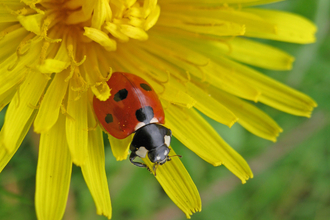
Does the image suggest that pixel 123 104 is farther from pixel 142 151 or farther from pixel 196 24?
pixel 196 24

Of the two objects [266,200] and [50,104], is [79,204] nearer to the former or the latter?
[50,104]

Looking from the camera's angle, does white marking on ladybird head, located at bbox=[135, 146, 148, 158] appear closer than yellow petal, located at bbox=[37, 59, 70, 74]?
No

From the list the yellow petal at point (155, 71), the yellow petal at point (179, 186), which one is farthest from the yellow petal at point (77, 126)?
A: the yellow petal at point (179, 186)

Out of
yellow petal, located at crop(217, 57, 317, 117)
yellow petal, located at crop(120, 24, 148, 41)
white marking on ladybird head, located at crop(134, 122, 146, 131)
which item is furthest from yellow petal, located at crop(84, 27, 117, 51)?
yellow petal, located at crop(217, 57, 317, 117)

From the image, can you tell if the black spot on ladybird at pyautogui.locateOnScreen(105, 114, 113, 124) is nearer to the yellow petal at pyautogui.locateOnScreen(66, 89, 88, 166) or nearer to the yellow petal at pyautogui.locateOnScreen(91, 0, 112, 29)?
the yellow petal at pyautogui.locateOnScreen(66, 89, 88, 166)

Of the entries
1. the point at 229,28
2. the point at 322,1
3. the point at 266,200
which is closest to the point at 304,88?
the point at 322,1

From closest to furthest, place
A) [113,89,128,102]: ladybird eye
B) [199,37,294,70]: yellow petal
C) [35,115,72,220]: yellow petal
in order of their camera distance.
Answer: [35,115,72,220]: yellow petal → [113,89,128,102]: ladybird eye → [199,37,294,70]: yellow petal
